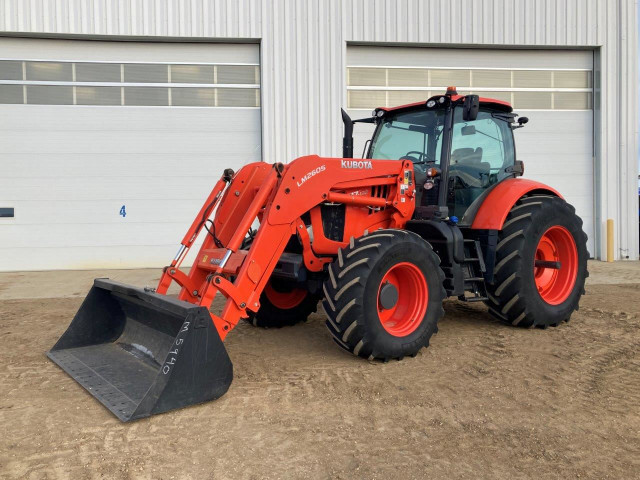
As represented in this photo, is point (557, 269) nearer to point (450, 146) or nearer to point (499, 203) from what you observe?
point (499, 203)

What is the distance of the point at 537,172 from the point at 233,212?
9.66m

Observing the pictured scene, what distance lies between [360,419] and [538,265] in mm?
3460

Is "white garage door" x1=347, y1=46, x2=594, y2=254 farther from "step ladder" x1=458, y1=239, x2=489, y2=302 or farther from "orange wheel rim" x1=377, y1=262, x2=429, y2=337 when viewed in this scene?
"orange wheel rim" x1=377, y1=262, x2=429, y2=337

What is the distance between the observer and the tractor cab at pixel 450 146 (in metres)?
5.47

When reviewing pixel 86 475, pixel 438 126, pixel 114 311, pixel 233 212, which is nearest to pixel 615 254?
pixel 438 126

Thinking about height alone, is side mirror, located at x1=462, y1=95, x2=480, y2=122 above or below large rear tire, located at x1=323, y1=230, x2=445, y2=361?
above

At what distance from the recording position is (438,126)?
5.64 m

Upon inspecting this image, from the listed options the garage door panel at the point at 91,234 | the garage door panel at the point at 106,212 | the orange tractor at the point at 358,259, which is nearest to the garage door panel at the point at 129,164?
the garage door panel at the point at 106,212

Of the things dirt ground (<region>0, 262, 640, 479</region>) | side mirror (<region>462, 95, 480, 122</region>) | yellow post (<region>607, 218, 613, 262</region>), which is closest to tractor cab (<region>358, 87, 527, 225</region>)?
side mirror (<region>462, 95, 480, 122</region>)

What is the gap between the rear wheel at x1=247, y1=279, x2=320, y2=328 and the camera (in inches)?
227

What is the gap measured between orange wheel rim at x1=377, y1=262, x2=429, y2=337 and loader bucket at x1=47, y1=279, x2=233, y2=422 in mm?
1590

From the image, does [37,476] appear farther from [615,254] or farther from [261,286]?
[615,254]

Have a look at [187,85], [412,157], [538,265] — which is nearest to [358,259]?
[412,157]

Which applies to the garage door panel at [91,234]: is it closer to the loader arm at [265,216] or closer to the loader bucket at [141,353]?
the loader bucket at [141,353]
